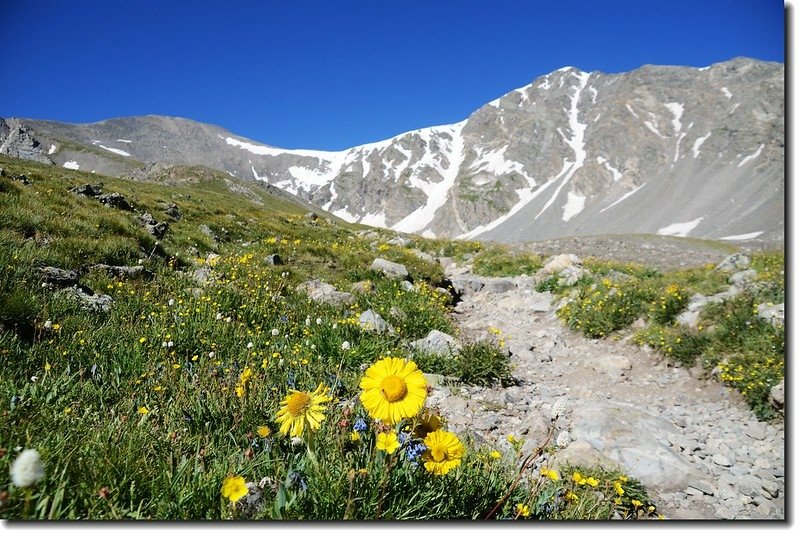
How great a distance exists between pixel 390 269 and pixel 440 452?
31.0ft

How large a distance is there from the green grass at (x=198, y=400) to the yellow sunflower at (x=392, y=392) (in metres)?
0.24

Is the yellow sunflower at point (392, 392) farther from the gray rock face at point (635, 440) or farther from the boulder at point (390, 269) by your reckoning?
the boulder at point (390, 269)

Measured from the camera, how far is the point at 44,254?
595 cm

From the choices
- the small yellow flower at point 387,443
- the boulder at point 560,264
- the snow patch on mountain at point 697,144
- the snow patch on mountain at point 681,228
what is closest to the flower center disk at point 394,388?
the small yellow flower at point 387,443

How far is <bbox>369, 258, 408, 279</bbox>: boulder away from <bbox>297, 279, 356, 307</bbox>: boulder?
2.17 meters

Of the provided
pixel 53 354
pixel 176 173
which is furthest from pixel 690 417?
pixel 176 173

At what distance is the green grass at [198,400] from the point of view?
2.06 meters

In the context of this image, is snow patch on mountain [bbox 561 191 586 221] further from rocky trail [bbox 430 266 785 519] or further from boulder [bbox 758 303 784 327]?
rocky trail [bbox 430 266 785 519]

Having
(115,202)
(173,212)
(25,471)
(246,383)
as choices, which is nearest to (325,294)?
(246,383)

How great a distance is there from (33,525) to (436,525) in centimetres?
177

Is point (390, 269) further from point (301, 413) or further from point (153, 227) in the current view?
point (301, 413)

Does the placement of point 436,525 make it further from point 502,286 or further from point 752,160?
point 752,160

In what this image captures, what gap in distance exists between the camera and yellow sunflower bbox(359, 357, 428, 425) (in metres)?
1.99

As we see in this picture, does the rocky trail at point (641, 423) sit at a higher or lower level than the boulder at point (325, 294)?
lower
